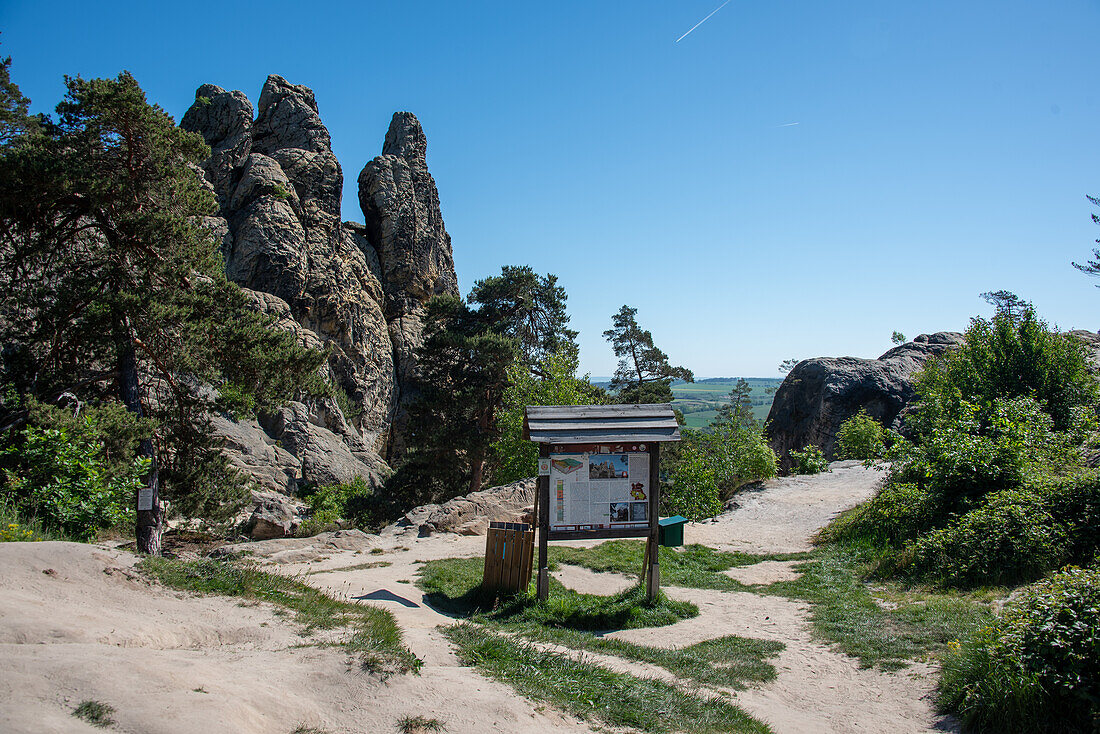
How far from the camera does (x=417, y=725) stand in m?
4.19

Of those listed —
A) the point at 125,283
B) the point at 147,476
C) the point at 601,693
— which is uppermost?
the point at 125,283

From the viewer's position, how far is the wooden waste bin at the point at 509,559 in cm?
966

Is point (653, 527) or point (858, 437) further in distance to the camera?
point (858, 437)

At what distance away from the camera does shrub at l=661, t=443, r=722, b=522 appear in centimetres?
2083

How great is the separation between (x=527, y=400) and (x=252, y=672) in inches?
796

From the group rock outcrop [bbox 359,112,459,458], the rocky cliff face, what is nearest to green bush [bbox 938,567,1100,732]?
the rocky cliff face

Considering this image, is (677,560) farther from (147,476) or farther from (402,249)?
(402,249)

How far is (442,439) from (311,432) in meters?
6.77

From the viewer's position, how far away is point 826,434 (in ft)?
106

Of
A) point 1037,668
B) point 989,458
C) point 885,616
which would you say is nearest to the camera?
point 1037,668

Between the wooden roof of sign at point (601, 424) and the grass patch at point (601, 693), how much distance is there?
3.58 m

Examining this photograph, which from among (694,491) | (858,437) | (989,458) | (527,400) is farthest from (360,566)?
(858,437)

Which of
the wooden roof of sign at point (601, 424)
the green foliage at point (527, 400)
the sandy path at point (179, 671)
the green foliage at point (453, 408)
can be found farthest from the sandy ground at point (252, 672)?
the green foliage at point (453, 408)

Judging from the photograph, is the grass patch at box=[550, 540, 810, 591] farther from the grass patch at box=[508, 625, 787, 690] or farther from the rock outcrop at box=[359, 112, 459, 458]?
the rock outcrop at box=[359, 112, 459, 458]
